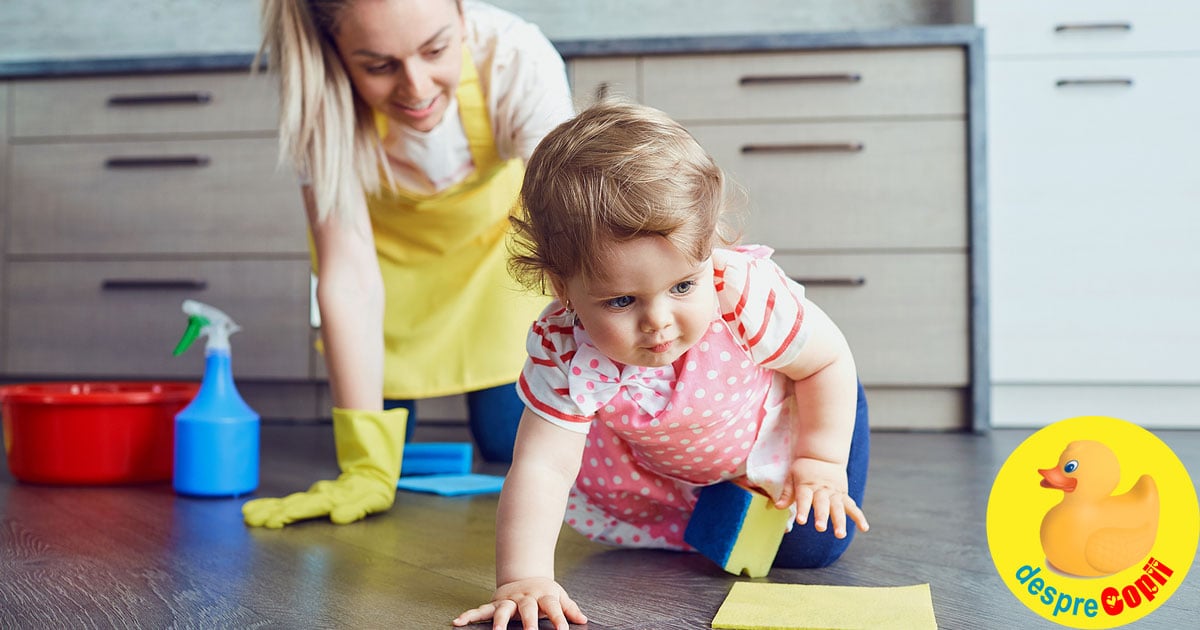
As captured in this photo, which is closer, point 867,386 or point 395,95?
point 395,95

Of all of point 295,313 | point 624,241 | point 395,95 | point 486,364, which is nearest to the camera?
point 624,241

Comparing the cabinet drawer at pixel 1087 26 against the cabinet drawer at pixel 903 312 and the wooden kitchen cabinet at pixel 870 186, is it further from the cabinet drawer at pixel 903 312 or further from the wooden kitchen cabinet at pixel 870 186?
the cabinet drawer at pixel 903 312

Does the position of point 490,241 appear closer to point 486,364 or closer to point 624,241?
point 486,364

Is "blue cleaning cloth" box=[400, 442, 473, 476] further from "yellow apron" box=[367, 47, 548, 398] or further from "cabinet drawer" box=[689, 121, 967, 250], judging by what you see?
"cabinet drawer" box=[689, 121, 967, 250]

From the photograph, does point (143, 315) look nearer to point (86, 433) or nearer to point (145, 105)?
point (145, 105)

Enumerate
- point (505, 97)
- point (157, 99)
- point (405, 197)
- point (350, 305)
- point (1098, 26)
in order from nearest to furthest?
point (350, 305) < point (505, 97) < point (405, 197) < point (1098, 26) < point (157, 99)

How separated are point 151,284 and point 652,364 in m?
1.83

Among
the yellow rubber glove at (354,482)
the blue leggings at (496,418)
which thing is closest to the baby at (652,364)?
the yellow rubber glove at (354,482)

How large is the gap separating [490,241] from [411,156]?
22 centimetres

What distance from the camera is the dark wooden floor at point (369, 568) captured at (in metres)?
0.79

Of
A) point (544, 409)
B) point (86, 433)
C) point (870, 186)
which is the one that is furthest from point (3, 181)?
point (544, 409)

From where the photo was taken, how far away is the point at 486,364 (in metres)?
1.66

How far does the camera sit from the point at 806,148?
2.12 metres

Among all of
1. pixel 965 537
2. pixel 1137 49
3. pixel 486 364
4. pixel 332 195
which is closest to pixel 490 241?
pixel 486 364
